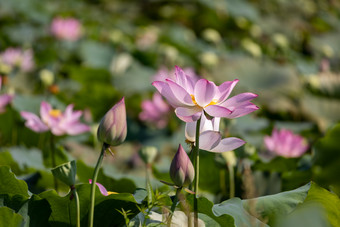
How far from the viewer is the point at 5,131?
1822mm

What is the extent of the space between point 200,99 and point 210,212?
20cm

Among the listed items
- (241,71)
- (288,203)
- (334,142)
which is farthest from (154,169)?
(241,71)

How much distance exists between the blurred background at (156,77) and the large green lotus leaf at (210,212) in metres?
0.08

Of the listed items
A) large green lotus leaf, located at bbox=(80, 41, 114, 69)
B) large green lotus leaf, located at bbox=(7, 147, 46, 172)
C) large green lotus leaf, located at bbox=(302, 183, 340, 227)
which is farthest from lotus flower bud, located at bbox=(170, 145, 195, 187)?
large green lotus leaf, located at bbox=(80, 41, 114, 69)

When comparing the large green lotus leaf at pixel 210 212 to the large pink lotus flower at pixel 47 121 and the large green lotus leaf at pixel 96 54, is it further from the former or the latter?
the large green lotus leaf at pixel 96 54

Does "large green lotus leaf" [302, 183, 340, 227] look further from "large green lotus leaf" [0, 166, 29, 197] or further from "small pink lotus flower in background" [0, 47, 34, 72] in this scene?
"small pink lotus flower in background" [0, 47, 34, 72]

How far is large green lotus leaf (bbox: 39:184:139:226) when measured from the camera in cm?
82

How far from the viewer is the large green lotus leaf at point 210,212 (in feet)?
2.60

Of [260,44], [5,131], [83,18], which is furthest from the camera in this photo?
[83,18]

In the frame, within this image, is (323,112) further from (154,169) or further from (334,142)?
(154,169)

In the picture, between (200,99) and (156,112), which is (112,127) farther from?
(156,112)

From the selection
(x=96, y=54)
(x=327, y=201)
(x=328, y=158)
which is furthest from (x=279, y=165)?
(x=96, y=54)

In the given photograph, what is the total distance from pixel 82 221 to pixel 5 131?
1.06 metres

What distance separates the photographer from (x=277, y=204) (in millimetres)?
872
